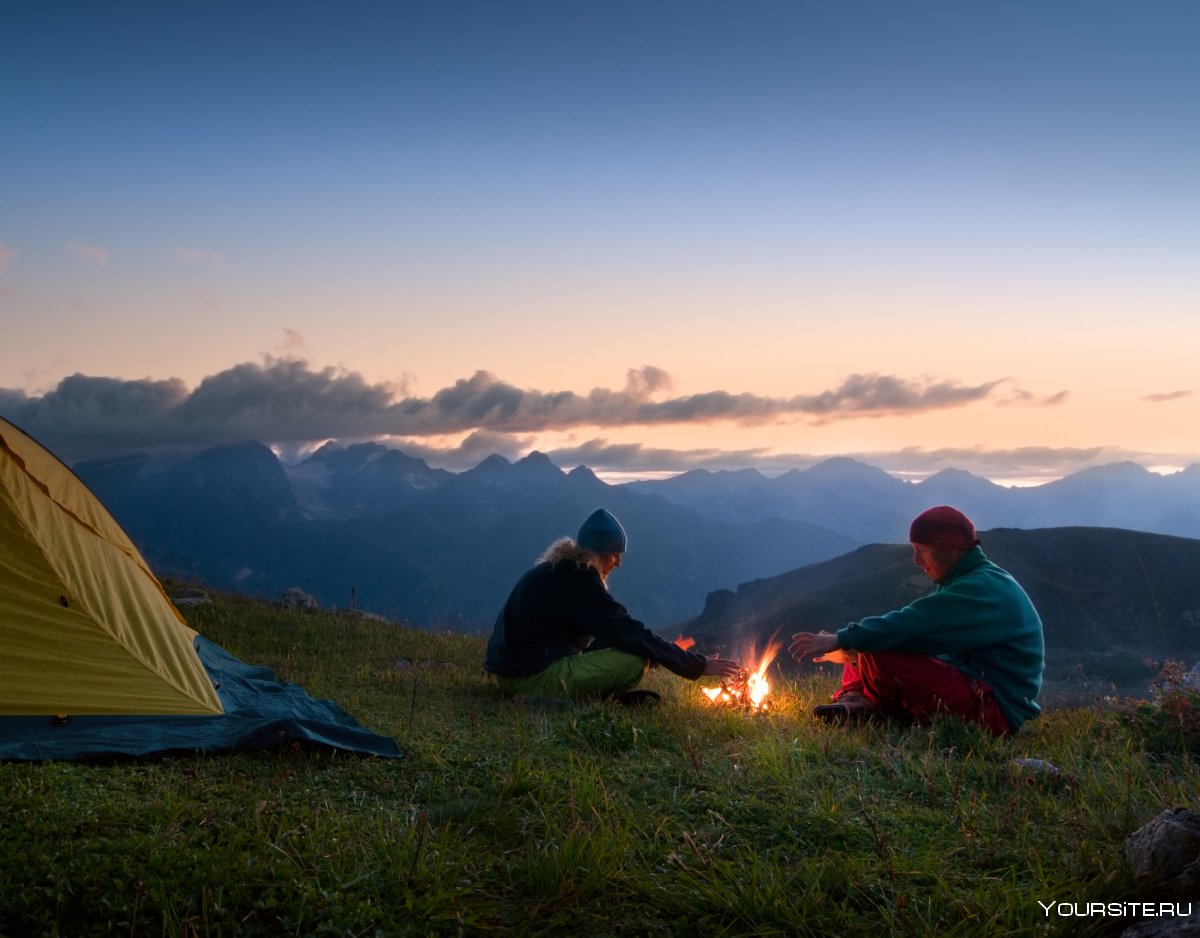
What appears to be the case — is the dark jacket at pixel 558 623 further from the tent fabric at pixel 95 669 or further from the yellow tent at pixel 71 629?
the yellow tent at pixel 71 629

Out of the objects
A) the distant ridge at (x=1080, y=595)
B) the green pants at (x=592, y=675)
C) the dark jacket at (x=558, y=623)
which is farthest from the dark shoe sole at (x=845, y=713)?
Result: the distant ridge at (x=1080, y=595)

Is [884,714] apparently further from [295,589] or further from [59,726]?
[295,589]

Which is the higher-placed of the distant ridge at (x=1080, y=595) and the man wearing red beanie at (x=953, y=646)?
the man wearing red beanie at (x=953, y=646)

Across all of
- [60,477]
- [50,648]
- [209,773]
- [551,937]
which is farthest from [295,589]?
[551,937]

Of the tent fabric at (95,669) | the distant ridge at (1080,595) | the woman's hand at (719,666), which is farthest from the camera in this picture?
the distant ridge at (1080,595)

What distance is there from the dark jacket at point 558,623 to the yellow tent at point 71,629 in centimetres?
313

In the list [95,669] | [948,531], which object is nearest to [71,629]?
[95,669]

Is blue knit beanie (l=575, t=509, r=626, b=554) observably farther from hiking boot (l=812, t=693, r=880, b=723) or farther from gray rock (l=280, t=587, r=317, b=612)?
gray rock (l=280, t=587, r=317, b=612)

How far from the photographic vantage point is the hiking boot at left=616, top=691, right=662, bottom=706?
8.59 metres

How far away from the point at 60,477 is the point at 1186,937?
9.77 meters

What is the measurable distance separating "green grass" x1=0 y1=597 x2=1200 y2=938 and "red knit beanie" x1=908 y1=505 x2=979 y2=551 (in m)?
1.66

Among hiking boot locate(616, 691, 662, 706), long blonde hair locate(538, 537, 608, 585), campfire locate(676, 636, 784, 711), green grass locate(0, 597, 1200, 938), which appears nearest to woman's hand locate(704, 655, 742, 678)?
campfire locate(676, 636, 784, 711)

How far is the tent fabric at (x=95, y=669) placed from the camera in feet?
19.7

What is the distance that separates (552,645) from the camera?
9312 mm
